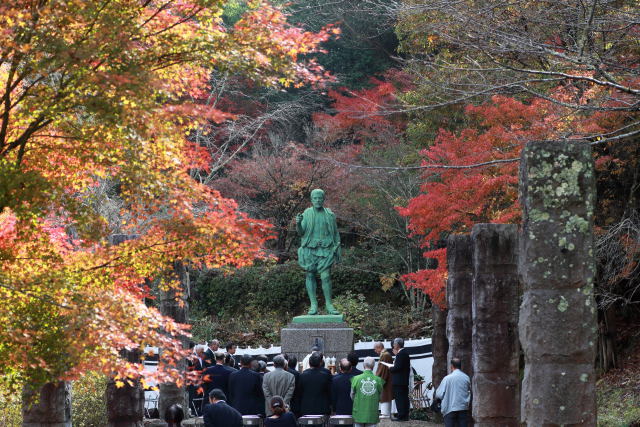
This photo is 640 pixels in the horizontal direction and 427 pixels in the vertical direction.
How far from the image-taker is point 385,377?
56.0 feet

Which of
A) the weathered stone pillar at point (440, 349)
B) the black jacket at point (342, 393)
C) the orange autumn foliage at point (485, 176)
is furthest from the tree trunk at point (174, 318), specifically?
the weathered stone pillar at point (440, 349)

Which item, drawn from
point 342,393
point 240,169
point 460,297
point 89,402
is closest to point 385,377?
point 460,297

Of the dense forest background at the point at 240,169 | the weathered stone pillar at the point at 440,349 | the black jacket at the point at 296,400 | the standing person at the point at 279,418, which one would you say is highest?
the dense forest background at the point at 240,169

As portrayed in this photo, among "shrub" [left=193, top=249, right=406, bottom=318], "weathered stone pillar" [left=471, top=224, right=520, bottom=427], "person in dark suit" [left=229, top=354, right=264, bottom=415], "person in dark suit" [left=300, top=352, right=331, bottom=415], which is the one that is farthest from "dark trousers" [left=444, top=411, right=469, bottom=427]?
"shrub" [left=193, top=249, right=406, bottom=318]

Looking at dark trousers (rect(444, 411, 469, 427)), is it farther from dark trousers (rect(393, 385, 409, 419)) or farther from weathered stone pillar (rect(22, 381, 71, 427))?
weathered stone pillar (rect(22, 381, 71, 427))

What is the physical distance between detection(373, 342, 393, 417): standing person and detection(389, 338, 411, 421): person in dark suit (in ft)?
0.36

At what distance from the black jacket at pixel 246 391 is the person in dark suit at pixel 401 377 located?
13.7ft

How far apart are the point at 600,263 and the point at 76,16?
1393cm

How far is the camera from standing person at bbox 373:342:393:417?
16834 mm

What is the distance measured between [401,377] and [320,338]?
9.88ft

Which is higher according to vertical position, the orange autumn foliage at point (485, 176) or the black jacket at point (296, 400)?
the orange autumn foliage at point (485, 176)

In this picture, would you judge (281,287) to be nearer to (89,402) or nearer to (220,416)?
(89,402)

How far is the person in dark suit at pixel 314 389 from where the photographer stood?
12961 millimetres

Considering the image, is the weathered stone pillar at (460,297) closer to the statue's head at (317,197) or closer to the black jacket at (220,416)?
the statue's head at (317,197)
